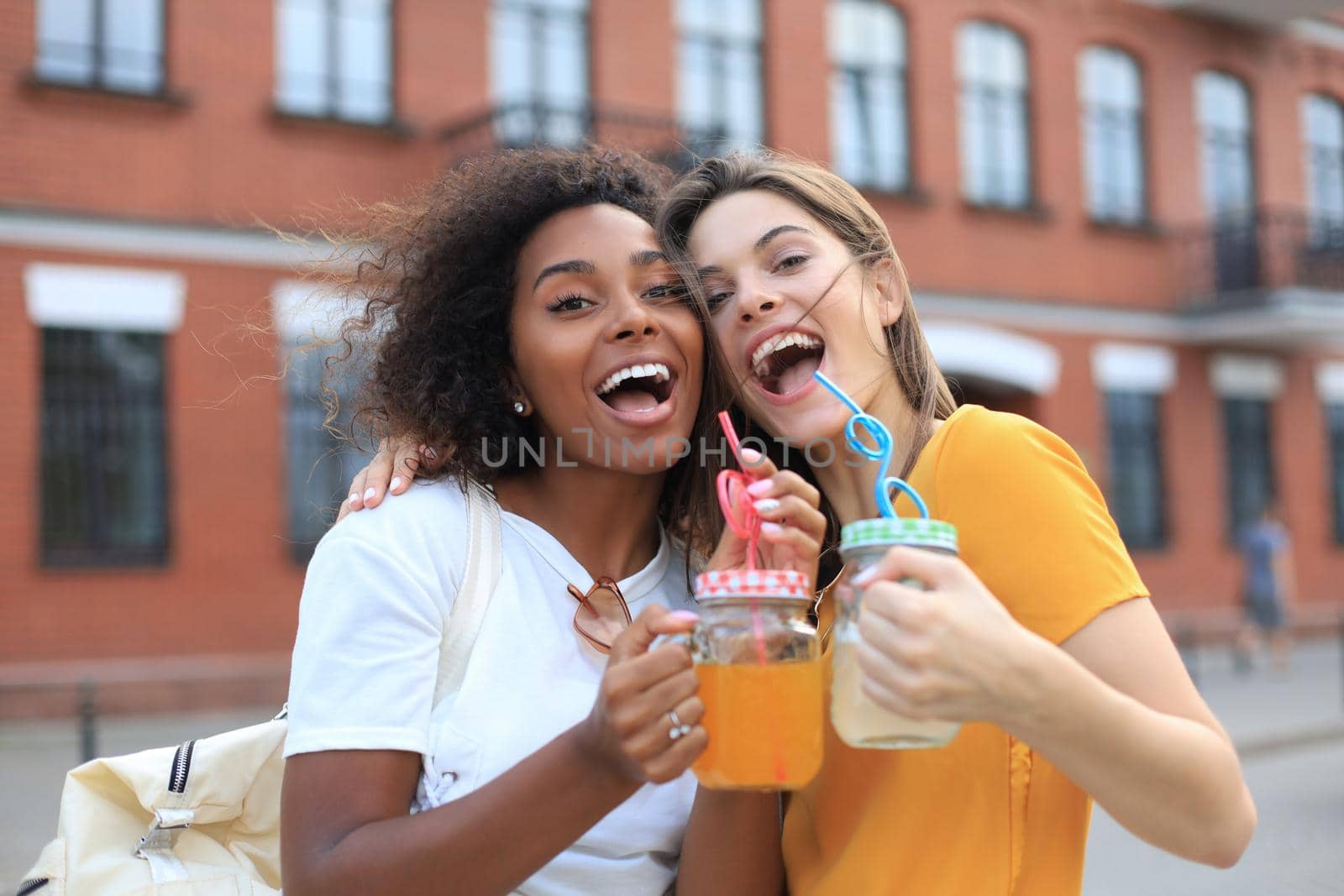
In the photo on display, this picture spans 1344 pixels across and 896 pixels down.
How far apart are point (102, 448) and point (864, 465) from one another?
9.86 metres

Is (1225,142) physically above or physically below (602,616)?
above

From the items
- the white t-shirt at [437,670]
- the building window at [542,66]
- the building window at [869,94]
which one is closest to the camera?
the white t-shirt at [437,670]

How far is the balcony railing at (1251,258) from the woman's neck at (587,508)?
1598 centimetres

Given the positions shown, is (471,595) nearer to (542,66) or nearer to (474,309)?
(474,309)

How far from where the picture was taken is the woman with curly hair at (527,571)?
1734 millimetres

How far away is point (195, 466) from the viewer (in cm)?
1096

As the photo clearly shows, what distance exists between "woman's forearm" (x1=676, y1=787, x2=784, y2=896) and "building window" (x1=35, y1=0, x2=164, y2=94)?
419 inches

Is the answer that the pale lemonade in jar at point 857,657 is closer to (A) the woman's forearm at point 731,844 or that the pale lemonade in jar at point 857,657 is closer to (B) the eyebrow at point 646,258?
(A) the woman's forearm at point 731,844

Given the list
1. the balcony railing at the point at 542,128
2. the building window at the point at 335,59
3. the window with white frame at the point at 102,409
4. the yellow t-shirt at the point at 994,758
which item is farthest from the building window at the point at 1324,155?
the yellow t-shirt at the point at 994,758

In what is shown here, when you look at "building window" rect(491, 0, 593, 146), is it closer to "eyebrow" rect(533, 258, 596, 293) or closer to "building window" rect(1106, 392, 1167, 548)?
"building window" rect(1106, 392, 1167, 548)

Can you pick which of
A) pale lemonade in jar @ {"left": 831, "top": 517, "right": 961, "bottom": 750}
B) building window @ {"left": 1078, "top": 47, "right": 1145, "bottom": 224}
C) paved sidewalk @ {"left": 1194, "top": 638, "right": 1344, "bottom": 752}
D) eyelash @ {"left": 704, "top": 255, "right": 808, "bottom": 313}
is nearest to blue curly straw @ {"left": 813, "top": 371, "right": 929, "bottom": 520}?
pale lemonade in jar @ {"left": 831, "top": 517, "right": 961, "bottom": 750}

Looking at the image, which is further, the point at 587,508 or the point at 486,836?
the point at 587,508

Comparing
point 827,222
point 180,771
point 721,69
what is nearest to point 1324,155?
point 721,69

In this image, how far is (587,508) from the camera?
2.38m
